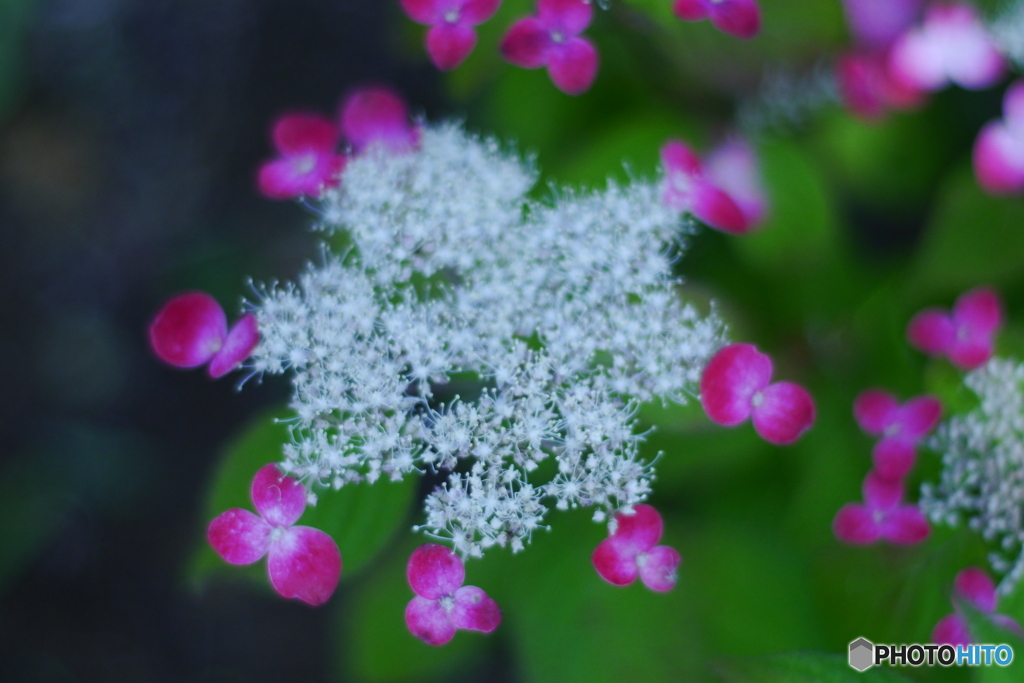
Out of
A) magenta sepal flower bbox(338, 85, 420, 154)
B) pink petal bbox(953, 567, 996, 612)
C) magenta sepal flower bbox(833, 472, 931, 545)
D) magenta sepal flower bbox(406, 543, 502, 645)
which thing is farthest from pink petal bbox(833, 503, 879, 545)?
magenta sepal flower bbox(338, 85, 420, 154)

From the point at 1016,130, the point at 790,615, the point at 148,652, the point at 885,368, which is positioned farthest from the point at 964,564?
the point at 148,652

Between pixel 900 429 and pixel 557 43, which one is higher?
pixel 557 43

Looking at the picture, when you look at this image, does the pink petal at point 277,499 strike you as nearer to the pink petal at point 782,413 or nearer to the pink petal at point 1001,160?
the pink petal at point 782,413

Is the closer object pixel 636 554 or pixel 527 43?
pixel 636 554

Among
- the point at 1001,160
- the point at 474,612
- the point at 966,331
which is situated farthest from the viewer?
the point at 1001,160

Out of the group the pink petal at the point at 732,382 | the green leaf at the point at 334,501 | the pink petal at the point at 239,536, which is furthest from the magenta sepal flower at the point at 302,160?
the pink petal at the point at 732,382

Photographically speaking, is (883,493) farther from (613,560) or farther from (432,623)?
(432,623)

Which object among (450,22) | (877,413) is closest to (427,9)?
(450,22)
